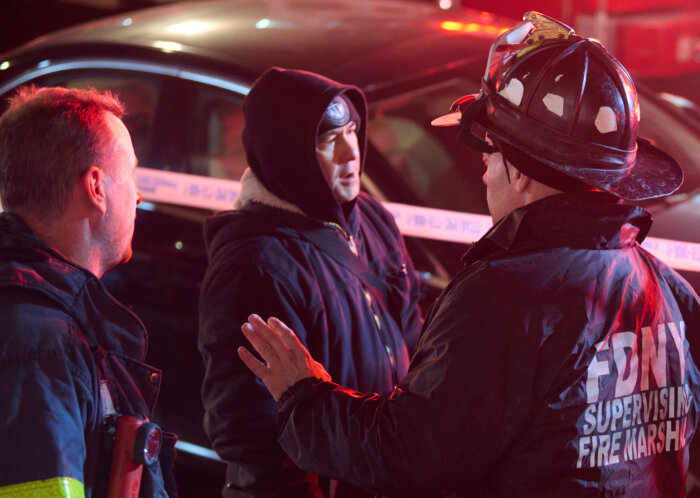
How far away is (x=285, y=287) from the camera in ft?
7.38

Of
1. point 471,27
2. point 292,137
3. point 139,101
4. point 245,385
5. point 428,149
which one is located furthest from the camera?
point 471,27

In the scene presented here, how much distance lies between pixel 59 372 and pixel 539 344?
0.85 m

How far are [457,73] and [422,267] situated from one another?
919 mm

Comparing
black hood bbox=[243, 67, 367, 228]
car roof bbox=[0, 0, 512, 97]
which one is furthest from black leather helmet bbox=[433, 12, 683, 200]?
car roof bbox=[0, 0, 512, 97]

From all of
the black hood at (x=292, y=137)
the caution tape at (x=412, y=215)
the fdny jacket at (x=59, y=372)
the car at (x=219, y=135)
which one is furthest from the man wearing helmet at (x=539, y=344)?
the car at (x=219, y=135)

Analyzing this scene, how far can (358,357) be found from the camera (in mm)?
2318

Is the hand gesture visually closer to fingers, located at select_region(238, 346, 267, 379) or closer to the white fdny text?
fingers, located at select_region(238, 346, 267, 379)

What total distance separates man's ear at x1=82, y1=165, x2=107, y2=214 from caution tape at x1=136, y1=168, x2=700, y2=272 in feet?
4.96

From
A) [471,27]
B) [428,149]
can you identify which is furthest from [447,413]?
[471,27]

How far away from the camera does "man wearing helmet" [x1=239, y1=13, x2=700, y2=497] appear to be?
1.55 m

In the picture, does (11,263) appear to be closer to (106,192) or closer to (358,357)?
(106,192)

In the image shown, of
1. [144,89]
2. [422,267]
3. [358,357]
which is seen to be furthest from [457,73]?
[358,357]

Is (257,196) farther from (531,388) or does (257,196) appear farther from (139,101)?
(139,101)

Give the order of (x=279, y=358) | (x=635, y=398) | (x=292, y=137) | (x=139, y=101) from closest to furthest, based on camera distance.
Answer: (x=635, y=398)
(x=279, y=358)
(x=292, y=137)
(x=139, y=101)
